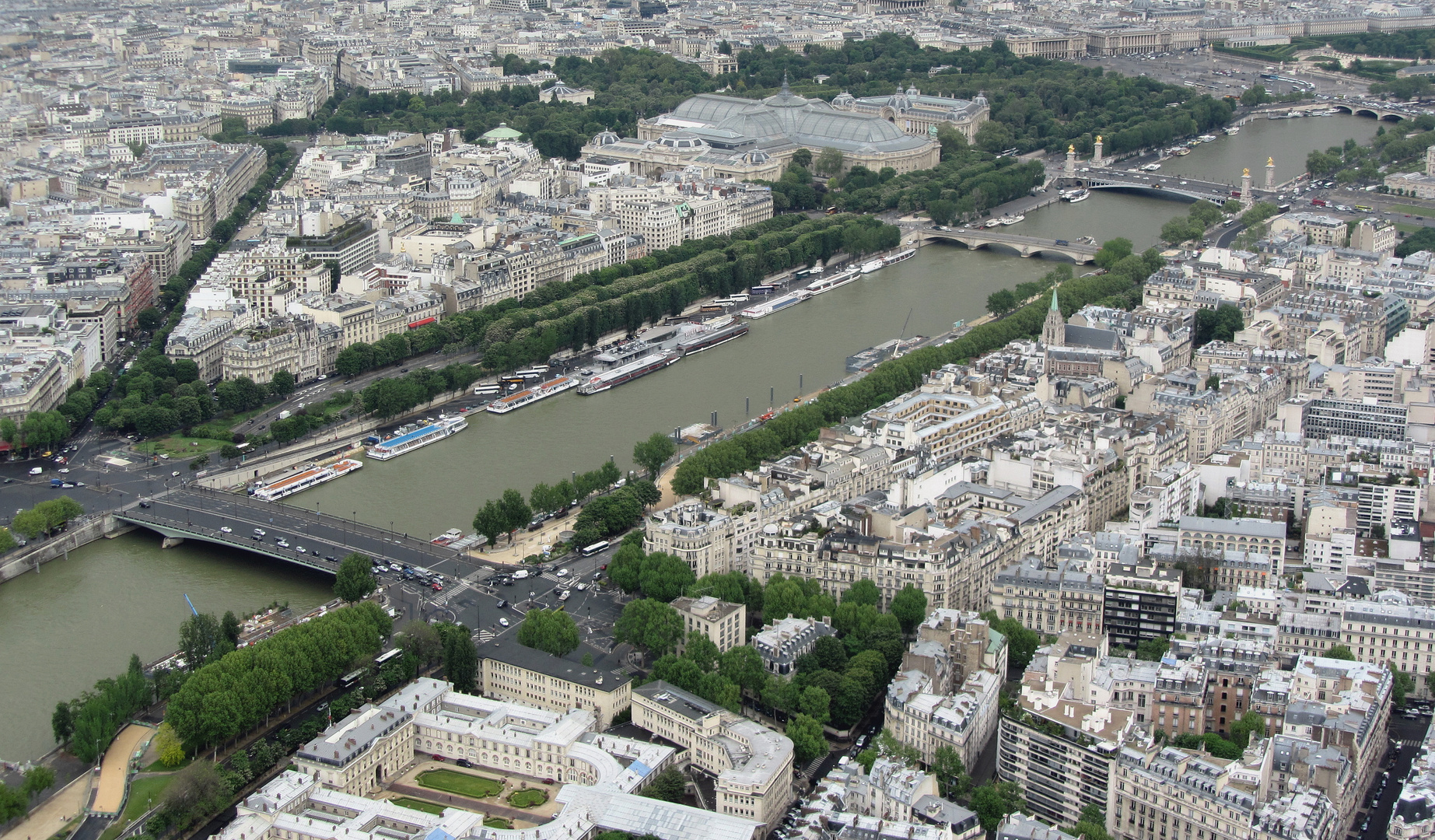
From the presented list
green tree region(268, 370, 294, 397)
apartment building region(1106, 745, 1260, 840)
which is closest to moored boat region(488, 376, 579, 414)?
green tree region(268, 370, 294, 397)

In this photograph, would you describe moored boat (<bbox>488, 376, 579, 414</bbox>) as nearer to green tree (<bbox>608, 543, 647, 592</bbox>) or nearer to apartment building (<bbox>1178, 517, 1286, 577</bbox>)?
green tree (<bbox>608, 543, 647, 592</bbox>)

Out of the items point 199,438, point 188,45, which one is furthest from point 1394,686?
point 188,45

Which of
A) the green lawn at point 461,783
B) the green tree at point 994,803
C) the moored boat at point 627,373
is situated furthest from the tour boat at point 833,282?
the green tree at point 994,803

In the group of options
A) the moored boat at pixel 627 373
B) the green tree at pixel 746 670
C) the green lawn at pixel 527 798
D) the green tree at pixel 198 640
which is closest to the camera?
the green lawn at pixel 527 798

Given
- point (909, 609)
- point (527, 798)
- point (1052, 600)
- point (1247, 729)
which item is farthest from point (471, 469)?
point (1247, 729)

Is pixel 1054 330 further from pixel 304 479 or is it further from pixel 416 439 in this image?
pixel 304 479

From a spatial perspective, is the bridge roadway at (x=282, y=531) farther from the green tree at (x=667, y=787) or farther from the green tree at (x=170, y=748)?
the green tree at (x=667, y=787)

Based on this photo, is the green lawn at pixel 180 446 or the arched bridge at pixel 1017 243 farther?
the arched bridge at pixel 1017 243
